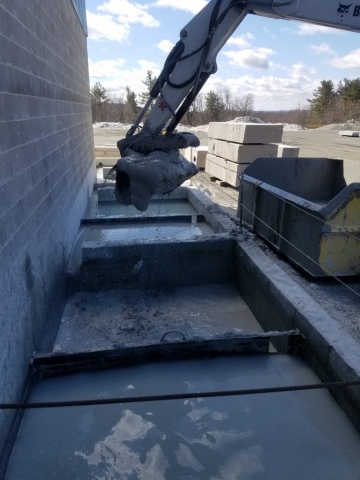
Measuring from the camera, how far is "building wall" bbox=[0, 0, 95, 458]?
2822 mm

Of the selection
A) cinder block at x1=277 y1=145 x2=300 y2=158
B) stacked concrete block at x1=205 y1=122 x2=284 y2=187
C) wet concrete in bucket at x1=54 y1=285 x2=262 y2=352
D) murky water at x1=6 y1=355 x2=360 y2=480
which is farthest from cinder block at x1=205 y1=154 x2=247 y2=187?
murky water at x1=6 y1=355 x2=360 y2=480

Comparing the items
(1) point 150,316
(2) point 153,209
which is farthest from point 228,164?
(1) point 150,316

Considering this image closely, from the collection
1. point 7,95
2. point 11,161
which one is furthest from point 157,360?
point 7,95

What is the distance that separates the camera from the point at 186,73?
4.46 metres

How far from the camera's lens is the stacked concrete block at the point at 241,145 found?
10.1 meters

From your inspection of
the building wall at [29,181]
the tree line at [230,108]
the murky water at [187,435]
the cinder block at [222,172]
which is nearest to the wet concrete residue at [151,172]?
the building wall at [29,181]

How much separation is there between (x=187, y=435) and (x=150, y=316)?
7.32 feet

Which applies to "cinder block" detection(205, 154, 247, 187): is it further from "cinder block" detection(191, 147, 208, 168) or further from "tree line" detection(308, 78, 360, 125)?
"tree line" detection(308, 78, 360, 125)

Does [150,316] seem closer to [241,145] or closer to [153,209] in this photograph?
[153,209]

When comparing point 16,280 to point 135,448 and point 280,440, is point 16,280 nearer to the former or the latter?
point 135,448

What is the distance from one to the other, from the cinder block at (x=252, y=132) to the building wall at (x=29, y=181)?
17.9 feet

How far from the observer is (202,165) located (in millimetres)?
Result: 13914

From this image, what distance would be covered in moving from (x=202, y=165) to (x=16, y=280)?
11523mm

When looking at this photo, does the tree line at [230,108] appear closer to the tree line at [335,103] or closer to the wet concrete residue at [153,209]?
the tree line at [335,103]
